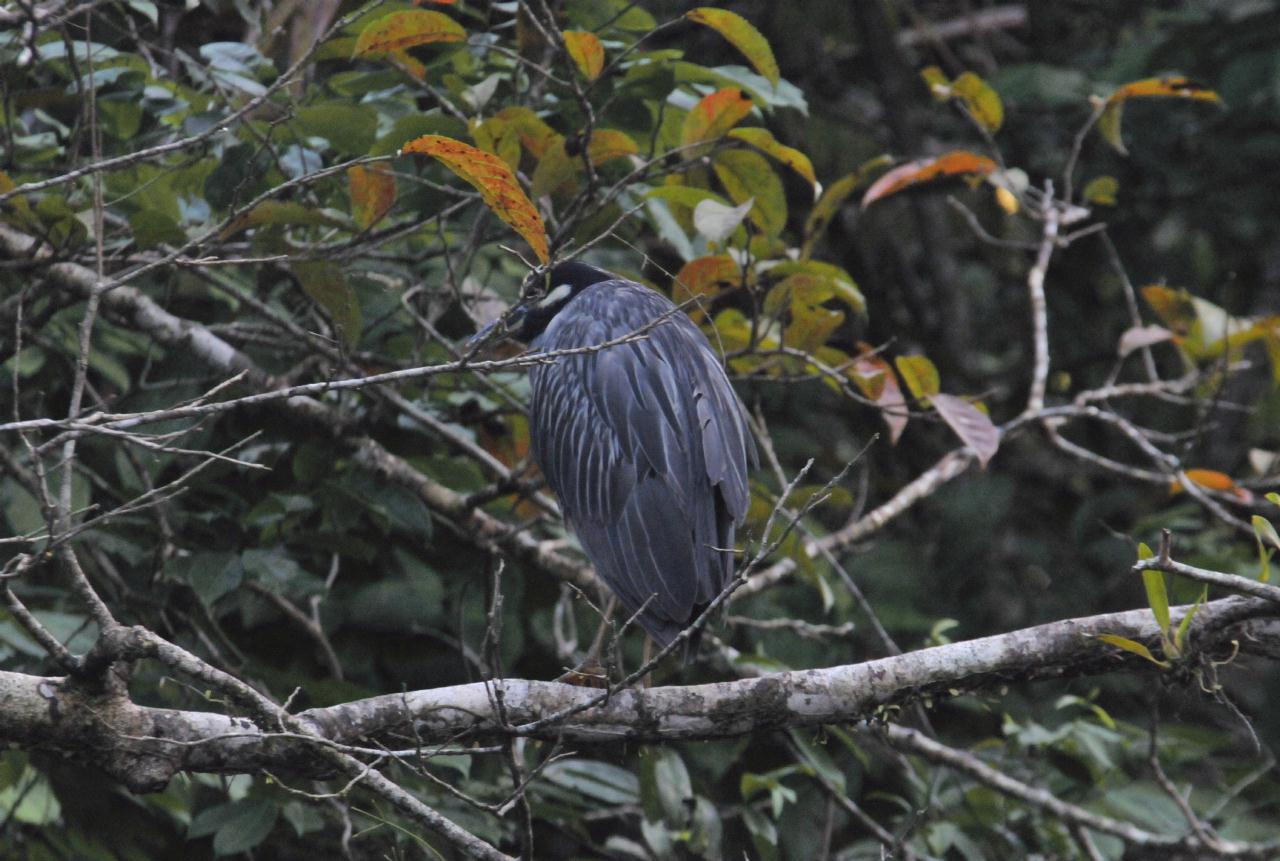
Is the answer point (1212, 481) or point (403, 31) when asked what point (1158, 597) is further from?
point (403, 31)

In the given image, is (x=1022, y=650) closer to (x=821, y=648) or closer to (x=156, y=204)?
(x=821, y=648)

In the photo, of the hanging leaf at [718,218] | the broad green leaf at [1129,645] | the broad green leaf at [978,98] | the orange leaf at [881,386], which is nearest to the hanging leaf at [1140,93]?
the broad green leaf at [978,98]

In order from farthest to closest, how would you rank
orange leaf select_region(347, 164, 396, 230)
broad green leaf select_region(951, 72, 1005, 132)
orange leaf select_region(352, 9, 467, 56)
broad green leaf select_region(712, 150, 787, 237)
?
broad green leaf select_region(951, 72, 1005, 132)
broad green leaf select_region(712, 150, 787, 237)
orange leaf select_region(347, 164, 396, 230)
orange leaf select_region(352, 9, 467, 56)

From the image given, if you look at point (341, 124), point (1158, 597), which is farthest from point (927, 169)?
point (1158, 597)

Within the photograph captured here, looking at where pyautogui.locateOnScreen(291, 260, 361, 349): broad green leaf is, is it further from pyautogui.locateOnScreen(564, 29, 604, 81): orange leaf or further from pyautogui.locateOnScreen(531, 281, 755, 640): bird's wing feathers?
pyautogui.locateOnScreen(564, 29, 604, 81): orange leaf

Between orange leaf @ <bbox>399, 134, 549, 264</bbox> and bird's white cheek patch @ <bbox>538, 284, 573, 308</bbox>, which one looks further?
bird's white cheek patch @ <bbox>538, 284, 573, 308</bbox>

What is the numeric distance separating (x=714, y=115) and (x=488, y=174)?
0.95 meters

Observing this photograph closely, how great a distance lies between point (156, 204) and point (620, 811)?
186 centimetres

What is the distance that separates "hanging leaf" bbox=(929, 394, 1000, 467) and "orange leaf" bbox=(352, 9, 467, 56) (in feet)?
4.67

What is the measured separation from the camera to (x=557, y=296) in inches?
152

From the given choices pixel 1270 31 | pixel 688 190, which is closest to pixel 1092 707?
pixel 688 190

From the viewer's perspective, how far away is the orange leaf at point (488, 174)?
7.27 feet

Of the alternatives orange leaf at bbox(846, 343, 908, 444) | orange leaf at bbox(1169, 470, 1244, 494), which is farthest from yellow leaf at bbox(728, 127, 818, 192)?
orange leaf at bbox(1169, 470, 1244, 494)

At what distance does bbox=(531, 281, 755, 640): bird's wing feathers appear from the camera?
10.2 feet
